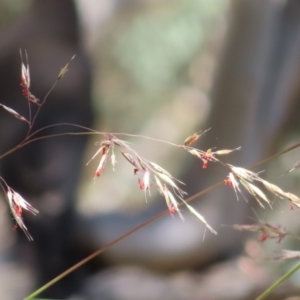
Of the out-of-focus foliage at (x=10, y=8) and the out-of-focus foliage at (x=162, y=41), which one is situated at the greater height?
the out-of-focus foliage at (x=162, y=41)

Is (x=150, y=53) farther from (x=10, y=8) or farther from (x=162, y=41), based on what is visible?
(x=10, y=8)

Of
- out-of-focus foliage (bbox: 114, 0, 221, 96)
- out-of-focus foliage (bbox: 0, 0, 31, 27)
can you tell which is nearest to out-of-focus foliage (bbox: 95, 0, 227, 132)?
out-of-focus foliage (bbox: 114, 0, 221, 96)

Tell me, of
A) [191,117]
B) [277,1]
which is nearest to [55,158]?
[191,117]

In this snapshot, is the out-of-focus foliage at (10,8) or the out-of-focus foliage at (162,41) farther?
the out-of-focus foliage at (162,41)

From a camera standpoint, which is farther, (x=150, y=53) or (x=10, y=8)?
(x=150, y=53)

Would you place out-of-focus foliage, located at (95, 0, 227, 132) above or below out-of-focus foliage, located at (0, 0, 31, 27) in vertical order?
above

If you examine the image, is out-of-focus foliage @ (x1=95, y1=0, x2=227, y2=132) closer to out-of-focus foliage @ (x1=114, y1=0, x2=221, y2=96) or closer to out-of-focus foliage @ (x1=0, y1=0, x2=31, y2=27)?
out-of-focus foliage @ (x1=114, y1=0, x2=221, y2=96)

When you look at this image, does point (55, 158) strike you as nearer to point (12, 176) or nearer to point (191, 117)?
point (12, 176)

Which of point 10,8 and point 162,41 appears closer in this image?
point 10,8

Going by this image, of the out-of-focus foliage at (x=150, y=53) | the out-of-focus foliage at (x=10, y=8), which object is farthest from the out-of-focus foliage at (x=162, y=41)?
the out-of-focus foliage at (x=10, y=8)

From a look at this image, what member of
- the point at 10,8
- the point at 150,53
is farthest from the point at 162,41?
the point at 10,8

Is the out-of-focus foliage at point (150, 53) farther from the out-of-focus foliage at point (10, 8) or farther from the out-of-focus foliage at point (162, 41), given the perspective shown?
the out-of-focus foliage at point (10, 8)
